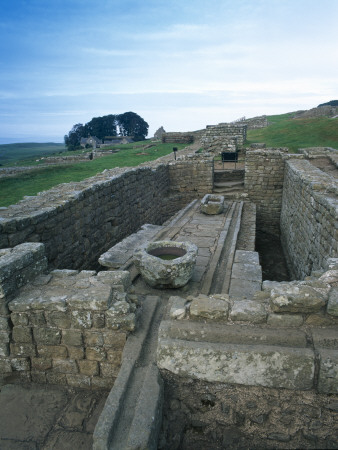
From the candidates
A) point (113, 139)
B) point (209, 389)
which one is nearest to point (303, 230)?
point (209, 389)

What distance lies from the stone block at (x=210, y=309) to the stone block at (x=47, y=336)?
1.58 m

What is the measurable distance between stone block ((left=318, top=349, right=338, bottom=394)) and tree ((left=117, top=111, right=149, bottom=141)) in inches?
2904

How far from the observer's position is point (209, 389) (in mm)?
2793

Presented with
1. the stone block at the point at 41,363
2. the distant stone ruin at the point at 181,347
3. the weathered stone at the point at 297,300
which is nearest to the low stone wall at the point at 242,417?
the distant stone ruin at the point at 181,347

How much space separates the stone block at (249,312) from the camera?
2.79m

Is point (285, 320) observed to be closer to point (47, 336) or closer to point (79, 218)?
point (47, 336)

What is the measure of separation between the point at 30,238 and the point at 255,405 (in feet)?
13.0

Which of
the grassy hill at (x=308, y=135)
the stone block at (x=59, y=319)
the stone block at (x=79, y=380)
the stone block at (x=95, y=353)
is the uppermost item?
the grassy hill at (x=308, y=135)

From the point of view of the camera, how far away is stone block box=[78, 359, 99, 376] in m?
3.41

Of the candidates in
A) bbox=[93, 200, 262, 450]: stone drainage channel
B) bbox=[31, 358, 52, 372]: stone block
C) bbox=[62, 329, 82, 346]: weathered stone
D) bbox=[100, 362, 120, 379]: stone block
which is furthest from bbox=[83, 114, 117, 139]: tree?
bbox=[100, 362, 120, 379]: stone block

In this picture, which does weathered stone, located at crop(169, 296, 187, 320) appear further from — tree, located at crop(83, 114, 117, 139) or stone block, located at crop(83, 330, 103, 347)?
tree, located at crop(83, 114, 117, 139)

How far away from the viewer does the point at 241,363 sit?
2.62 meters

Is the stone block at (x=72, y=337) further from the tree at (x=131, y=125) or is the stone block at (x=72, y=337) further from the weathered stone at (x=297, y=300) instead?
the tree at (x=131, y=125)

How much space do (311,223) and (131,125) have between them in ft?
238
